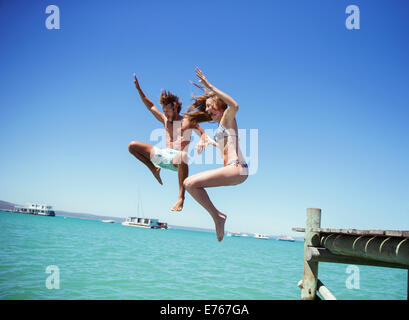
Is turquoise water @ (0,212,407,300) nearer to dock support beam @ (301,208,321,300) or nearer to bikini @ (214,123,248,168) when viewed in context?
dock support beam @ (301,208,321,300)

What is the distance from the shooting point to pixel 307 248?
9391mm

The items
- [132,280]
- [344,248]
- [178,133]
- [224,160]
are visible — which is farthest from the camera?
[132,280]

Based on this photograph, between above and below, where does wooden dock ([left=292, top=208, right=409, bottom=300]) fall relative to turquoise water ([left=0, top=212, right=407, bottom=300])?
above

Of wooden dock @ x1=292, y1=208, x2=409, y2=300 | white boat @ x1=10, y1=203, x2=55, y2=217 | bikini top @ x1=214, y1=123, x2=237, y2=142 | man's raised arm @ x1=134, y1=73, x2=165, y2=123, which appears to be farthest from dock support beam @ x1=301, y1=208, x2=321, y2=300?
white boat @ x1=10, y1=203, x2=55, y2=217

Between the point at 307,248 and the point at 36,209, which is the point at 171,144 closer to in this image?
the point at 307,248

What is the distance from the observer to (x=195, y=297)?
2070cm

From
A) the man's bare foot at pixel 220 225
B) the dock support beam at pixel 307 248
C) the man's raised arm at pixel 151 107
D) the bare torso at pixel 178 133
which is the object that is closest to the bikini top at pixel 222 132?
the bare torso at pixel 178 133

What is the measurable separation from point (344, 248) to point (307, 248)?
5.17ft

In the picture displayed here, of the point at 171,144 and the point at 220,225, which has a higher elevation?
the point at 171,144

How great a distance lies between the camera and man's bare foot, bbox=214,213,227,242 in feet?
14.1

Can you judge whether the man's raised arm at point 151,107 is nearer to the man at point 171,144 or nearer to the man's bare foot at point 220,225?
the man at point 171,144

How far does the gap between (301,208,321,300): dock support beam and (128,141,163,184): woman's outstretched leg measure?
229 inches

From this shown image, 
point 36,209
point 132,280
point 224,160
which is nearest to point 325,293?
point 224,160
